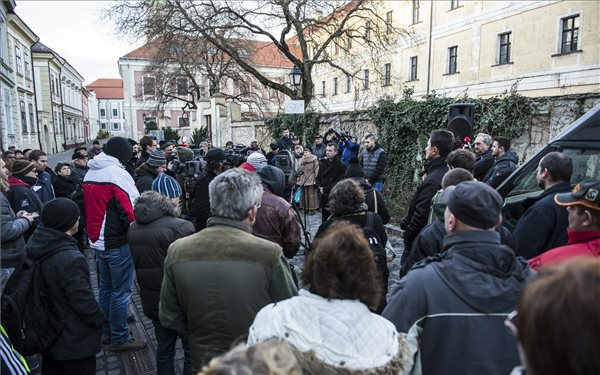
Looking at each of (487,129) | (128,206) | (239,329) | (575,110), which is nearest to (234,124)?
(487,129)

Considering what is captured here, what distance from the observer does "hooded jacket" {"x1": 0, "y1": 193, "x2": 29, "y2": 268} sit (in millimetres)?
3441

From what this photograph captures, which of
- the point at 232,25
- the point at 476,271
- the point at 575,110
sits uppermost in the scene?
the point at 232,25

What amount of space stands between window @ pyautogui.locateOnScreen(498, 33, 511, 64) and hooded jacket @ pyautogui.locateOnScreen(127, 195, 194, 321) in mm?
27374

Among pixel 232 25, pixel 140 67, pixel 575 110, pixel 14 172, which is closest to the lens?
pixel 14 172

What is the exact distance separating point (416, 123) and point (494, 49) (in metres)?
18.6

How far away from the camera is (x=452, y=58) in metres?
29.8

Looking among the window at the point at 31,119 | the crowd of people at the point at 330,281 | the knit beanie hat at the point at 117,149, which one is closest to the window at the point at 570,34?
the crowd of people at the point at 330,281

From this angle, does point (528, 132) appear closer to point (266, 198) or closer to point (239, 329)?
point (266, 198)

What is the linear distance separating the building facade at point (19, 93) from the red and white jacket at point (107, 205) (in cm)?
2435

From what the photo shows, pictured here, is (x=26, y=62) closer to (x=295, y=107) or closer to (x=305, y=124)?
(x=305, y=124)

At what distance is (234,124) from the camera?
71.8ft

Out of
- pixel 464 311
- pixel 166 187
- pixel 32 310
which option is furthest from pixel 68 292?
pixel 464 311

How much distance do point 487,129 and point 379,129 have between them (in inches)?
137

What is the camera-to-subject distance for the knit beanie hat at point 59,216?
2.81 metres
